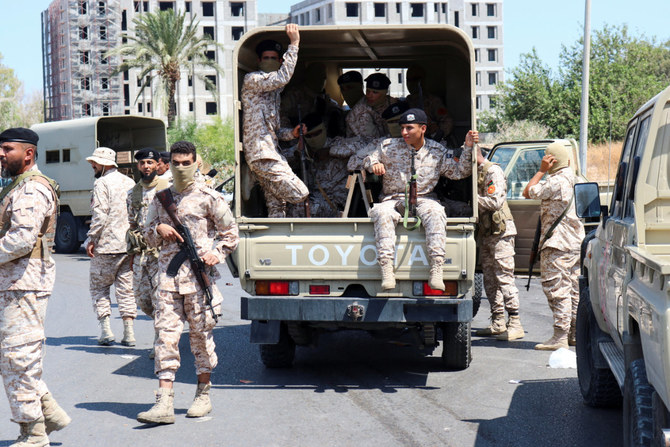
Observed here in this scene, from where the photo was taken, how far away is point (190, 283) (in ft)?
20.0

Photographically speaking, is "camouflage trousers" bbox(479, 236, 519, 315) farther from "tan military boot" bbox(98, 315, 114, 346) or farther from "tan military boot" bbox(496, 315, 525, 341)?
"tan military boot" bbox(98, 315, 114, 346)

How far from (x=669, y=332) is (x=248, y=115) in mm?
5039

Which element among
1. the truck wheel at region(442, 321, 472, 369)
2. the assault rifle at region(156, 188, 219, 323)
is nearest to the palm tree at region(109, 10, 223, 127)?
the truck wheel at region(442, 321, 472, 369)

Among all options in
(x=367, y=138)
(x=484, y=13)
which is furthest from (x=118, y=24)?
(x=367, y=138)

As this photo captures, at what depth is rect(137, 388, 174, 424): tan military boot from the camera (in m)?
5.89

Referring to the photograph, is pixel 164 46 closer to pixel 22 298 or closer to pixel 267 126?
pixel 267 126

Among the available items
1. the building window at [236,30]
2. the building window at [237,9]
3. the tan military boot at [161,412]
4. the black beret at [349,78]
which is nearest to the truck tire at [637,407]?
the tan military boot at [161,412]

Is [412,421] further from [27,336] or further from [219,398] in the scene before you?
[27,336]

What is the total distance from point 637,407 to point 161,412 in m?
3.34

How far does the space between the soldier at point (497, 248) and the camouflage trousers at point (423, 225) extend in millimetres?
1701

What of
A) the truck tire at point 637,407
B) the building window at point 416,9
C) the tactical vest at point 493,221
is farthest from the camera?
the building window at point 416,9

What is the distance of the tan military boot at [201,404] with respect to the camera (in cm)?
609

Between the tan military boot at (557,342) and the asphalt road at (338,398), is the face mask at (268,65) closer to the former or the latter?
the asphalt road at (338,398)

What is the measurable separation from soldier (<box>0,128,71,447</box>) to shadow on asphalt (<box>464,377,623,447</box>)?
2687mm
